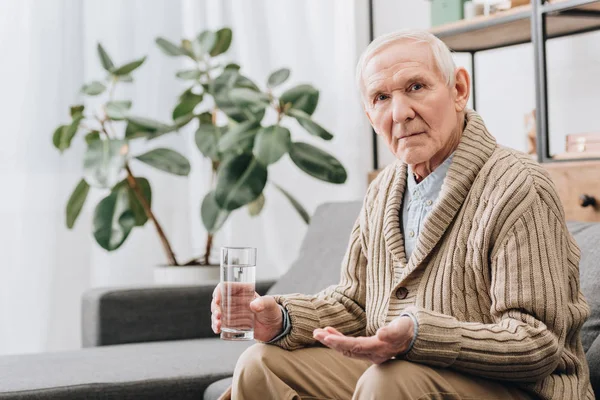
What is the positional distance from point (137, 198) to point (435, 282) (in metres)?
2.04

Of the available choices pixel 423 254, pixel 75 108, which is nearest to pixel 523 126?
pixel 75 108

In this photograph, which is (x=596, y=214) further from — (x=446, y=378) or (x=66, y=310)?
(x=66, y=310)

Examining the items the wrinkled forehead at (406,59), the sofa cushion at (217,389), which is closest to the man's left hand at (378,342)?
the wrinkled forehead at (406,59)

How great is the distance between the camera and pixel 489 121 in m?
3.48

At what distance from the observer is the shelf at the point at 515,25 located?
8.70 ft

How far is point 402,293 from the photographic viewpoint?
165 cm

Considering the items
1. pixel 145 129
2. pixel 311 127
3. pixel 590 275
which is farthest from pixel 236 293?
pixel 145 129

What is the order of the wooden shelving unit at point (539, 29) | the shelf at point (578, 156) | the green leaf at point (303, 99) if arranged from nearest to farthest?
the shelf at point (578, 156)
the wooden shelving unit at point (539, 29)
the green leaf at point (303, 99)

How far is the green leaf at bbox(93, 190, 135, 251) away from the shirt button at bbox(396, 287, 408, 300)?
1792 mm

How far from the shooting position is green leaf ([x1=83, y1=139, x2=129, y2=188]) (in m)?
3.19

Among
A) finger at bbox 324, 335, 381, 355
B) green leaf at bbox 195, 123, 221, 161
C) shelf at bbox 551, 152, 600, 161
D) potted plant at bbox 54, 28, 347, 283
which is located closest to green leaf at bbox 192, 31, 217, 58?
potted plant at bbox 54, 28, 347, 283

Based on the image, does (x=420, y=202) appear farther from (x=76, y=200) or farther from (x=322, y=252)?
(x=76, y=200)

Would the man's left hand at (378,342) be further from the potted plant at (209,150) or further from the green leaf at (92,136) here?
the green leaf at (92,136)

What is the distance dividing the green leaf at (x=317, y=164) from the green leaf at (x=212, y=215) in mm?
332
